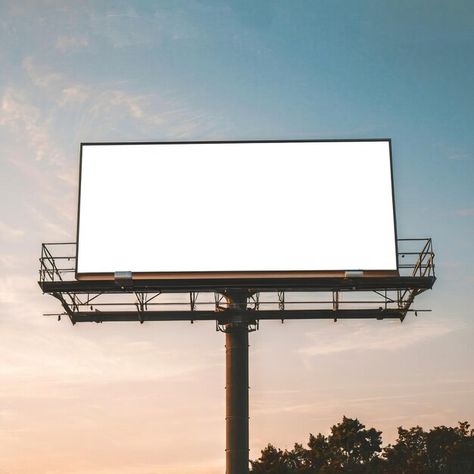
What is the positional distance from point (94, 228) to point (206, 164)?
5129mm

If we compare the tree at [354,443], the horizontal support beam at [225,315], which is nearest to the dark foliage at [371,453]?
the tree at [354,443]

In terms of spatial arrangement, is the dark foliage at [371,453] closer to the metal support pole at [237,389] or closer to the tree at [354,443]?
the tree at [354,443]

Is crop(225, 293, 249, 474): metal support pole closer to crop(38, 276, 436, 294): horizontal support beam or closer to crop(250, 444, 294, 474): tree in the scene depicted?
crop(38, 276, 436, 294): horizontal support beam

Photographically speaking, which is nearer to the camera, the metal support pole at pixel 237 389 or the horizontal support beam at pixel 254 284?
the metal support pole at pixel 237 389

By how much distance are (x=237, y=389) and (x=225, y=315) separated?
290 cm

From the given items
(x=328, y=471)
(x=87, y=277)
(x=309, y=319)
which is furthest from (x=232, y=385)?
(x=328, y=471)

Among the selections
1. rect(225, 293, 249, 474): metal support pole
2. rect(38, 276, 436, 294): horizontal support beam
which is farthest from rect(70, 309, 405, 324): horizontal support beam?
rect(38, 276, 436, 294): horizontal support beam

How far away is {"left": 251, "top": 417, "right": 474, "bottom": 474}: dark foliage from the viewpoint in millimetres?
99625

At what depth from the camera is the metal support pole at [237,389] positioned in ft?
108

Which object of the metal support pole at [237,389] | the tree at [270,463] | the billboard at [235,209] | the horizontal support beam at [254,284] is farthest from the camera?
the tree at [270,463]

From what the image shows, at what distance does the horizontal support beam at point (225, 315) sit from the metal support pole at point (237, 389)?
1.31ft

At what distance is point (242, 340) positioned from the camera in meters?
33.8

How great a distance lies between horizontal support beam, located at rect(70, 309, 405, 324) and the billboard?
5.59ft

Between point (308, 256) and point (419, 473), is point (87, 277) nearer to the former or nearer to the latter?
point (308, 256)
